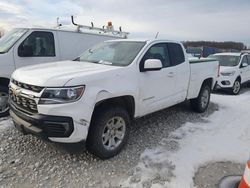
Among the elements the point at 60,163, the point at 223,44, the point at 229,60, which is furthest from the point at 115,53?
the point at 223,44

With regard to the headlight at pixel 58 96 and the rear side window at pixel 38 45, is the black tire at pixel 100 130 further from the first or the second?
the rear side window at pixel 38 45

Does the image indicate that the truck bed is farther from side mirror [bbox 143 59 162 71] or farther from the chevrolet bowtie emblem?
the chevrolet bowtie emblem

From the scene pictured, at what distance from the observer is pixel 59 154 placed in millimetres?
3697

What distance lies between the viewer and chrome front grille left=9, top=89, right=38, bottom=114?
3.12 meters

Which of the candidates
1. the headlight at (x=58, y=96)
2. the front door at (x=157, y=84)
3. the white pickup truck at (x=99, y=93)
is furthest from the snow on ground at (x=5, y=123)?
the front door at (x=157, y=84)

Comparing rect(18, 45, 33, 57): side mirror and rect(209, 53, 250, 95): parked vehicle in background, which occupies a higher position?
rect(18, 45, 33, 57): side mirror

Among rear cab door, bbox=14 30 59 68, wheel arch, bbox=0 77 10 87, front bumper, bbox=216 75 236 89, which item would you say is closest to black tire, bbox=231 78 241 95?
front bumper, bbox=216 75 236 89

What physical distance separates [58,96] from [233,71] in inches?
329

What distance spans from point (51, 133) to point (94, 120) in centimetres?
60

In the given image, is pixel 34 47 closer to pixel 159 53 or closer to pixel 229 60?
pixel 159 53

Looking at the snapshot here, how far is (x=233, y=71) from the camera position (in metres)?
9.51

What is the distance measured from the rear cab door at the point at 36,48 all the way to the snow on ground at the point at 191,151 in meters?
3.45

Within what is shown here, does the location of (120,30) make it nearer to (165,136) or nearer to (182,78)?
(182,78)

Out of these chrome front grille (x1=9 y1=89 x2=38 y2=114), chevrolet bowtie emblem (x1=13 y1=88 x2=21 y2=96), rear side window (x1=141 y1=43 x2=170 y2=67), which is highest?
rear side window (x1=141 y1=43 x2=170 y2=67)
